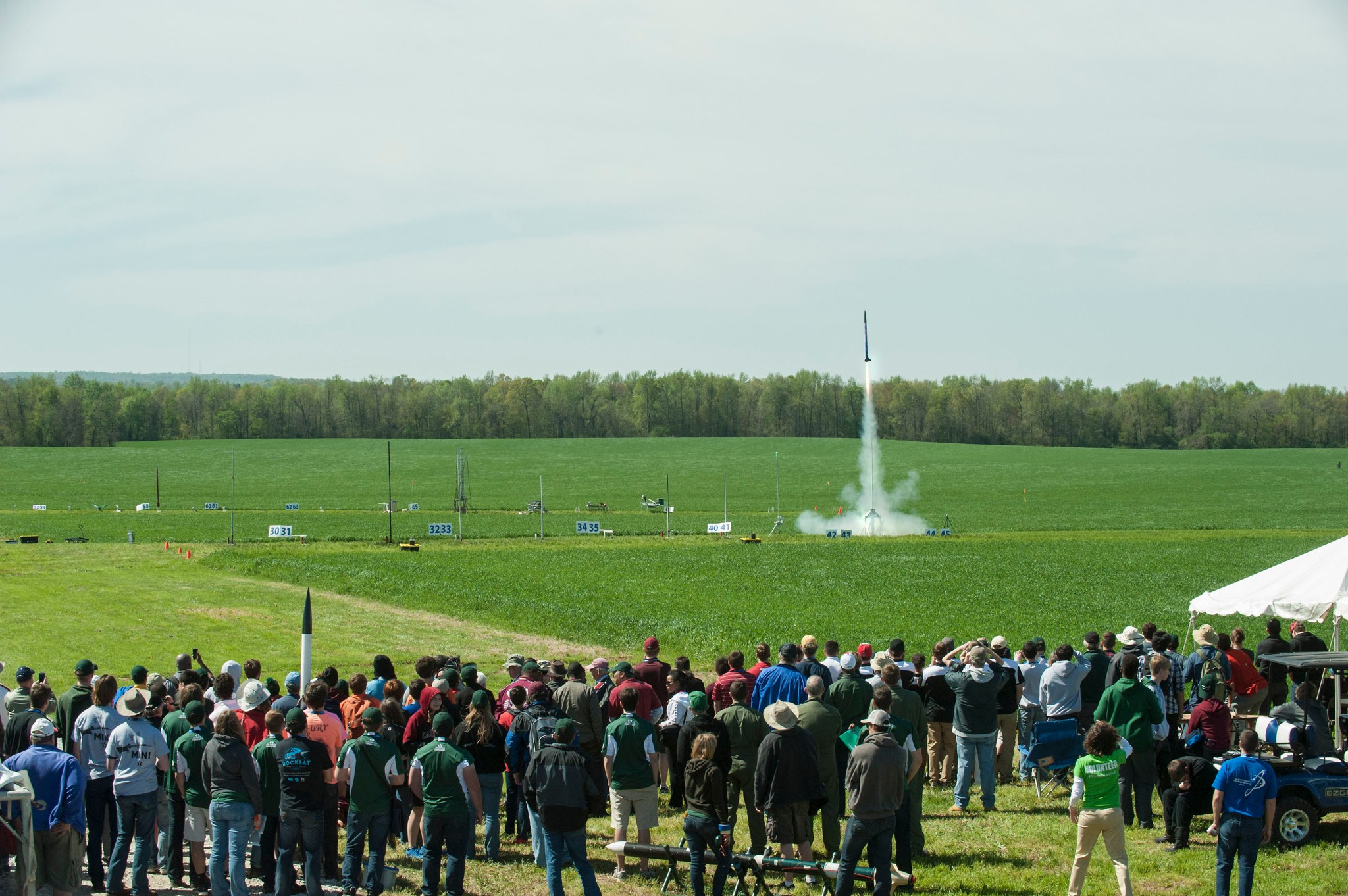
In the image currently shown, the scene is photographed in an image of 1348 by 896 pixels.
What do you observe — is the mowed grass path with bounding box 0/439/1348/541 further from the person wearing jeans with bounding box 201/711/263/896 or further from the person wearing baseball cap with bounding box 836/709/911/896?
the person wearing baseball cap with bounding box 836/709/911/896

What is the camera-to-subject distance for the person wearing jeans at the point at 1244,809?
Result: 9273 mm

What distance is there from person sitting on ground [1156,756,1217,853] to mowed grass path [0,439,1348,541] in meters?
55.3

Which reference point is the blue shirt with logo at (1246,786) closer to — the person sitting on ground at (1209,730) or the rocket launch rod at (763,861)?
the person sitting on ground at (1209,730)

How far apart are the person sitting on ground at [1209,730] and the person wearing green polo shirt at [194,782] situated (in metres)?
9.63

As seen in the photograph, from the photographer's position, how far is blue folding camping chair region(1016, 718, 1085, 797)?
13.2 metres

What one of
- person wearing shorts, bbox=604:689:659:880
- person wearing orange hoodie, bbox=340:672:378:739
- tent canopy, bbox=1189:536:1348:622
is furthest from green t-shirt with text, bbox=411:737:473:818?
tent canopy, bbox=1189:536:1348:622

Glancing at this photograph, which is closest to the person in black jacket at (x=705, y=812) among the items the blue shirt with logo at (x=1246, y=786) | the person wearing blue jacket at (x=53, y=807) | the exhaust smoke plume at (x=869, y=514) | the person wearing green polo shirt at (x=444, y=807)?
the person wearing green polo shirt at (x=444, y=807)

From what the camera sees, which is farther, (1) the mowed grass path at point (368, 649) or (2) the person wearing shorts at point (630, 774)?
(2) the person wearing shorts at point (630, 774)

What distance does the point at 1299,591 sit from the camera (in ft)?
56.3

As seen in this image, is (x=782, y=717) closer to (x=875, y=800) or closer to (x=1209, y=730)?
(x=875, y=800)

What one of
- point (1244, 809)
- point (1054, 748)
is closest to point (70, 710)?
point (1054, 748)

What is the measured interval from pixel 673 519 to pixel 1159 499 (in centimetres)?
4268

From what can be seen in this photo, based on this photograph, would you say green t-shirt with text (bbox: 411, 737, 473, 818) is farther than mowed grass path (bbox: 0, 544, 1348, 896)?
No

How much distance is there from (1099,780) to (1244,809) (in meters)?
1.15
